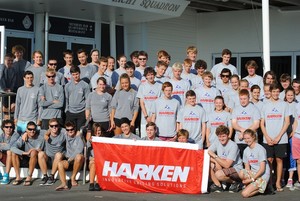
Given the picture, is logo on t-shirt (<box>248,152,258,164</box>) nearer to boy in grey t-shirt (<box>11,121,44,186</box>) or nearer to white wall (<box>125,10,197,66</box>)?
boy in grey t-shirt (<box>11,121,44,186</box>)

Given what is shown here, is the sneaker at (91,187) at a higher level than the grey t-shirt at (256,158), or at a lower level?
lower

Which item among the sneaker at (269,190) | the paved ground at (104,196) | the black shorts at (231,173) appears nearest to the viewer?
the paved ground at (104,196)

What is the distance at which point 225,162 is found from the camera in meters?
13.0

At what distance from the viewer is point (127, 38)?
24484 mm

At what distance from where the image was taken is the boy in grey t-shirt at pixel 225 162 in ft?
42.5

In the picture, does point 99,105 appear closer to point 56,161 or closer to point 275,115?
point 56,161

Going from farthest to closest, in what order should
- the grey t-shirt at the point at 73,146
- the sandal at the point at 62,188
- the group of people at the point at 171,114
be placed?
the grey t-shirt at the point at 73,146 < the sandal at the point at 62,188 < the group of people at the point at 171,114

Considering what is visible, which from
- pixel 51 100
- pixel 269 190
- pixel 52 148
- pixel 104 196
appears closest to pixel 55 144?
pixel 52 148

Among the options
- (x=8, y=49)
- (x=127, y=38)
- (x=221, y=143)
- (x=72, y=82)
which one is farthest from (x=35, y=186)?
(x=127, y=38)

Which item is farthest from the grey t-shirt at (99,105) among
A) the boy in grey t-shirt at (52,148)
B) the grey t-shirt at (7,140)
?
the grey t-shirt at (7,140)

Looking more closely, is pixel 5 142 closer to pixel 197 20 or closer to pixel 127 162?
pixel 127 162

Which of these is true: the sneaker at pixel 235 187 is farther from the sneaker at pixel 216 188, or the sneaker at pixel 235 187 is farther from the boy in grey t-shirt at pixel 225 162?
the sneaker at pixel 216 188

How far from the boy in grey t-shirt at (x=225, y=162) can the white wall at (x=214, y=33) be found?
471 inches

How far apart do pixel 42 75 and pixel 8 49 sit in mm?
5654
